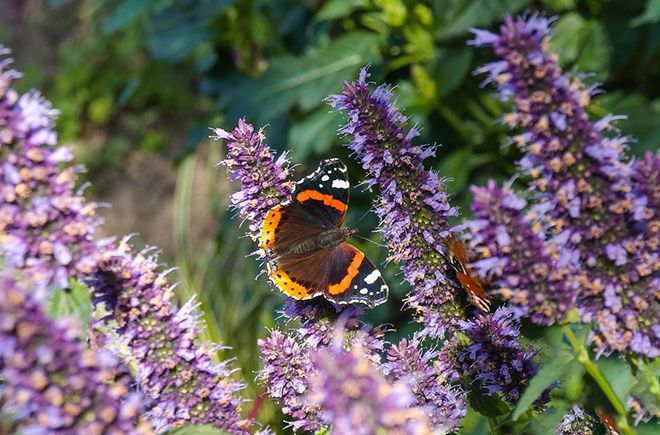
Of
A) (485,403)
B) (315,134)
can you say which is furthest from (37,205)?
(315,134)

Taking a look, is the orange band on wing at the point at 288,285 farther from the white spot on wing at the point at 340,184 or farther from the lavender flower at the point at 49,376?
the lavender flower at the point at 49,376

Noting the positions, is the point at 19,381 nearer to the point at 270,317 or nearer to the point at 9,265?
the point at 9,265

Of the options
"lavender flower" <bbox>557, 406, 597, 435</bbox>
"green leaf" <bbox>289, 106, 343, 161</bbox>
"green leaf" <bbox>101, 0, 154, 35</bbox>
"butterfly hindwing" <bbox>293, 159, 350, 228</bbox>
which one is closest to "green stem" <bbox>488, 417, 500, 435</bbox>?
"lavender flower" <bbox>557, 406, 597, 435</bbox>

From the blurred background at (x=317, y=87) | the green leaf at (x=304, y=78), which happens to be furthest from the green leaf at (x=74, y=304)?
the green leaf at (x=304, y=78)

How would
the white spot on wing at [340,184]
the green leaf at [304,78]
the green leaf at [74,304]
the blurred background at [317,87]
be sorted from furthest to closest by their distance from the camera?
the green leaf at [304,78]
the blurred background at [317,87]
the white spot on wing at [340,184]
the green leaf at [74,304]

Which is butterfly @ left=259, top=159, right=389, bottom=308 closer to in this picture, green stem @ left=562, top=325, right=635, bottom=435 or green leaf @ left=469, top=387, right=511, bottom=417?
green leaf @ left=469, top=387, right=511, bottom=417

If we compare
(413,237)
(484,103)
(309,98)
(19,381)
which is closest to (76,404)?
(19,381)
